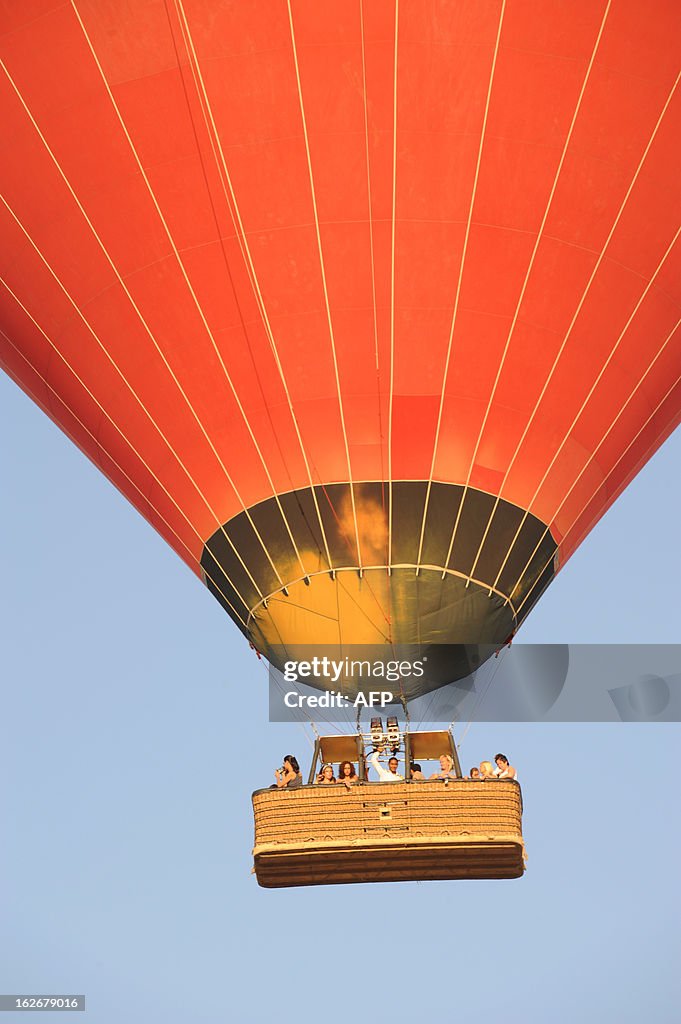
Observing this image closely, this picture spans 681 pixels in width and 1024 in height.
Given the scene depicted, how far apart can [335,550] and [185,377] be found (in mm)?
1404

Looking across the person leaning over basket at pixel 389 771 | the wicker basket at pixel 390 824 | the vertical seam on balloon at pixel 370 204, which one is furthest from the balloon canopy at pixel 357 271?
the wicker basket at pixel 390 824

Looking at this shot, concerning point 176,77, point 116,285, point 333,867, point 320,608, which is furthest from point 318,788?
point 176,77

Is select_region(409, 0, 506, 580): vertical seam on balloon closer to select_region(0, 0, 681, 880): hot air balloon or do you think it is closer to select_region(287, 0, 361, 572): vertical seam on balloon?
select_region(0, 0, 681, 880): hot air balloon

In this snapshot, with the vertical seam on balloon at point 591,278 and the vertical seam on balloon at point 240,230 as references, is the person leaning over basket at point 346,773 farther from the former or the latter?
the vertical seam on balloon at point 591,278

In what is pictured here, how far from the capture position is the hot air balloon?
9047mm

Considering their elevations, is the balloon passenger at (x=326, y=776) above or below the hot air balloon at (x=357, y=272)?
below

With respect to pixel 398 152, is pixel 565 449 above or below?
below

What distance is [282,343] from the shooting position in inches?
380

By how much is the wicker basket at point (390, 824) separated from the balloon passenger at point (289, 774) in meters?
0.28

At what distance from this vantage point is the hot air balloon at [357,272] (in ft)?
29.7

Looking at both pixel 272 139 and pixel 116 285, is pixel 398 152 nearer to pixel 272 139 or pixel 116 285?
pixel 272 139

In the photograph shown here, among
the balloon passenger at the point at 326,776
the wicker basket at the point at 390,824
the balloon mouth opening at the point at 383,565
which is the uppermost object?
the balloon mouth opening at the point at 383,565

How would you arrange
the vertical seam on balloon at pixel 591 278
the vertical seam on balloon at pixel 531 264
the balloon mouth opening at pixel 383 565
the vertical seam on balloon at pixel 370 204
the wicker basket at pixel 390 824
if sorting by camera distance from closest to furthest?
1. the wicker basket at pixel 390 824
2. the vertical seam on balloon at pixel 370 204
3. the vertical seam on balloon at pixel 531 264
4. the vertical seam on balloon at pixel 591 278
5. the balloon mouth opening at pixel 383 565

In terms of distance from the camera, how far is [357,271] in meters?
9.50
